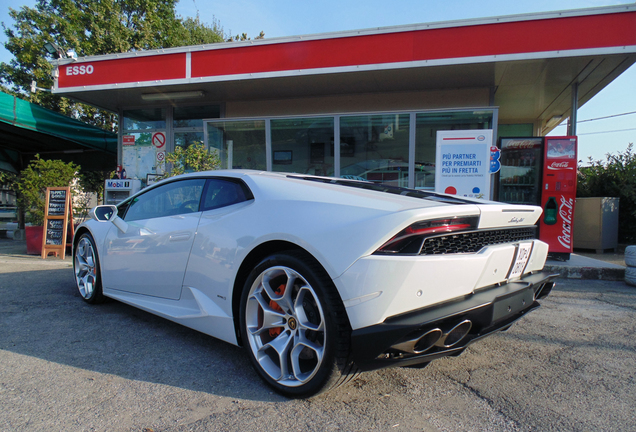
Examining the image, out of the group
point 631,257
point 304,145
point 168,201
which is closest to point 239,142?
point 304,145

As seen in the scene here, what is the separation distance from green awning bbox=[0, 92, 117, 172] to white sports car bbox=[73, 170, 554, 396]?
27.6ft

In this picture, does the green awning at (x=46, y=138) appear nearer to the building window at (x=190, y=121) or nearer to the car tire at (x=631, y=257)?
the building window at (x=190, y=121)

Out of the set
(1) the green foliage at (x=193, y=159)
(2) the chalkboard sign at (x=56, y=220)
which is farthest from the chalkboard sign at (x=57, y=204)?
(1) the green foliage at (x=193, y=159)

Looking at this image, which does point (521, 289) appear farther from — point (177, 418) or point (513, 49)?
point (513, 49)

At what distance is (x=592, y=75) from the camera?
7520 millimetres

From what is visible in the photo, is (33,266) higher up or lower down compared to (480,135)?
lower down

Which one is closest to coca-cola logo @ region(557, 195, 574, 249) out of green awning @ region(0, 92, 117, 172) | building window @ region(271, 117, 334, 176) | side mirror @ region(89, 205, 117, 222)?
building window @ region(271, 117, 334, 176)

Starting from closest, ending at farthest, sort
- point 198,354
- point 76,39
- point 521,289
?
1. point 521,289
2. point 198,354
3. point 76,39

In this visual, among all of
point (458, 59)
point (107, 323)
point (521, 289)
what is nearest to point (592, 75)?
point (458, 59)

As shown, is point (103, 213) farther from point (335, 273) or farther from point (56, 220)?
point (56, 220)

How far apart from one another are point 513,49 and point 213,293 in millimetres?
6671

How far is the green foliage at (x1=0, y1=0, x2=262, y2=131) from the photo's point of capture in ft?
52.3

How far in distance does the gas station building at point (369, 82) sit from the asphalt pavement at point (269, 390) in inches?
200

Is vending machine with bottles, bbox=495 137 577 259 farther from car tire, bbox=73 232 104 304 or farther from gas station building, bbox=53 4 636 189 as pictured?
car tire, bbox=73 232 104 304
